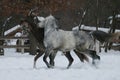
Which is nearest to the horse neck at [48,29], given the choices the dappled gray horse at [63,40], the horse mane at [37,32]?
the dappled gray horse at [63,40]

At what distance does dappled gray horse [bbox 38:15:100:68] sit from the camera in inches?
474

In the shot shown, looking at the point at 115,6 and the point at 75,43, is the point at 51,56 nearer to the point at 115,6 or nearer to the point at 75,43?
the point at 75,43

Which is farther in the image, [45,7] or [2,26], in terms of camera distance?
[2,26]

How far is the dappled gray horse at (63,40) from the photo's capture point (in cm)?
1203

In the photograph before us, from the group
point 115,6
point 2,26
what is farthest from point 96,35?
point 2,26

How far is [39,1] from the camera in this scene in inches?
928

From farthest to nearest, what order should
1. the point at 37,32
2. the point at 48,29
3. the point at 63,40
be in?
the point at 37,32, the point at 48,29, the point at 63,40

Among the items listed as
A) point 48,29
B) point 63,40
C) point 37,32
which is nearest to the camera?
point 63,40

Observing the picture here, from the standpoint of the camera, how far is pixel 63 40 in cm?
1208

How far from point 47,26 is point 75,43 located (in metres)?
1.04

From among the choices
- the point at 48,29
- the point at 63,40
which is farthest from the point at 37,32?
the point at 63,40

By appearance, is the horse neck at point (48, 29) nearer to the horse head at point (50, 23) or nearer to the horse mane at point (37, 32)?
the horse head at point (50, 23)

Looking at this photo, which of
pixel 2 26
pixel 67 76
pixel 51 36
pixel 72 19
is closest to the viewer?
pixel 67 76

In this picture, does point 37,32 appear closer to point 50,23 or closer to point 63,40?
point 50,23
